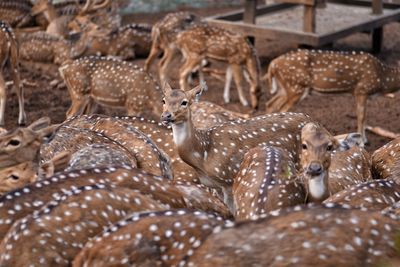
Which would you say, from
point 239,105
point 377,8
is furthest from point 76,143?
point 377,8

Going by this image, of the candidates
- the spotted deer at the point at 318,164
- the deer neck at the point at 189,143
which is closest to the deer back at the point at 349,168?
the spotted deer at the point at 318,164

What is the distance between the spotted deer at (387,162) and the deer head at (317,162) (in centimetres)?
99

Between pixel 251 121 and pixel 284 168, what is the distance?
131 cm

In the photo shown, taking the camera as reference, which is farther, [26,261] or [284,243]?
[26,261]

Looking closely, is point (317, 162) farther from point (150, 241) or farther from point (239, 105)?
point (239, 105)

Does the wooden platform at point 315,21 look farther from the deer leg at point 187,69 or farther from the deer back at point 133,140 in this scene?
the deer back at point 133,140

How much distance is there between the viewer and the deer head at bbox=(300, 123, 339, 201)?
629 cm

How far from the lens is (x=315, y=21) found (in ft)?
44.1

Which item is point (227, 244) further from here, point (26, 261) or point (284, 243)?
point (26, 261)

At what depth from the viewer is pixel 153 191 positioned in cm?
577

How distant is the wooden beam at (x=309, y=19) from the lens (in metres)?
12.9

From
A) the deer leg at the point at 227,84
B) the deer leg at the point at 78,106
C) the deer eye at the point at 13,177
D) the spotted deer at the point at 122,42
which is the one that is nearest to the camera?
the deer eye at the point at 13,177

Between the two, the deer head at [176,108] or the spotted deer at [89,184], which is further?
the deer head at [176,108]

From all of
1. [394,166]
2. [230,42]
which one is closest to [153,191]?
[394,166]
